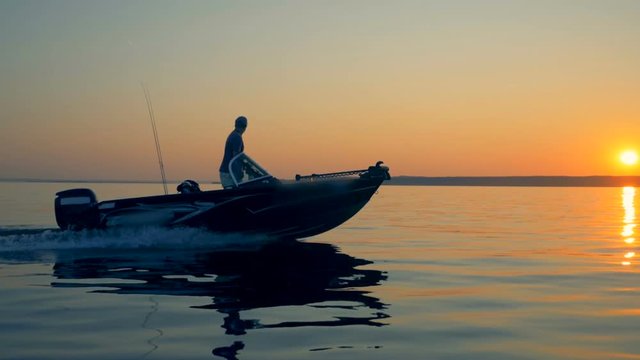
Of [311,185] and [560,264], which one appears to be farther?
[311,185]

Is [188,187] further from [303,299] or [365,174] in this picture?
[303,299]

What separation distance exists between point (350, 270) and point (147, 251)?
5217 mm

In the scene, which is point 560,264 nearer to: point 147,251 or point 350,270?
point 350,270

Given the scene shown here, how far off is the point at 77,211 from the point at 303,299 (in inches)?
331

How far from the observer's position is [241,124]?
16.1m

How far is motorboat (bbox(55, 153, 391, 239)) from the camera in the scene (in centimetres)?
1573

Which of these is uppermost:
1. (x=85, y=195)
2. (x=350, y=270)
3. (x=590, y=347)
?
(x=85, y=195)

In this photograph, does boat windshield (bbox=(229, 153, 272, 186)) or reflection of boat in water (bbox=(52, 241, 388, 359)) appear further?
boat windshield (bbox=(229, 153, 272, 186))

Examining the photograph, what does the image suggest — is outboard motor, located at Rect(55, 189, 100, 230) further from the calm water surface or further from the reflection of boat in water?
the reflection of boat in water

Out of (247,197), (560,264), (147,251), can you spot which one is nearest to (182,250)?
(147,251)

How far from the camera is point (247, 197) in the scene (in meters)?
16.1

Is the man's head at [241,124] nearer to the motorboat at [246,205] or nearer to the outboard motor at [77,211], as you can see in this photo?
the motorboat at [246,205]

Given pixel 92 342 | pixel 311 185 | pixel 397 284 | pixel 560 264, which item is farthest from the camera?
pixel 311 185

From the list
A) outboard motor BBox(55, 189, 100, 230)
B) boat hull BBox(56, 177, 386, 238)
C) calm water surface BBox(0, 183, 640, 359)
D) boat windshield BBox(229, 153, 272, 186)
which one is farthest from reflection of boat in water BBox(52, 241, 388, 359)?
boat windshield BBox(229, 153, 272, 186)
